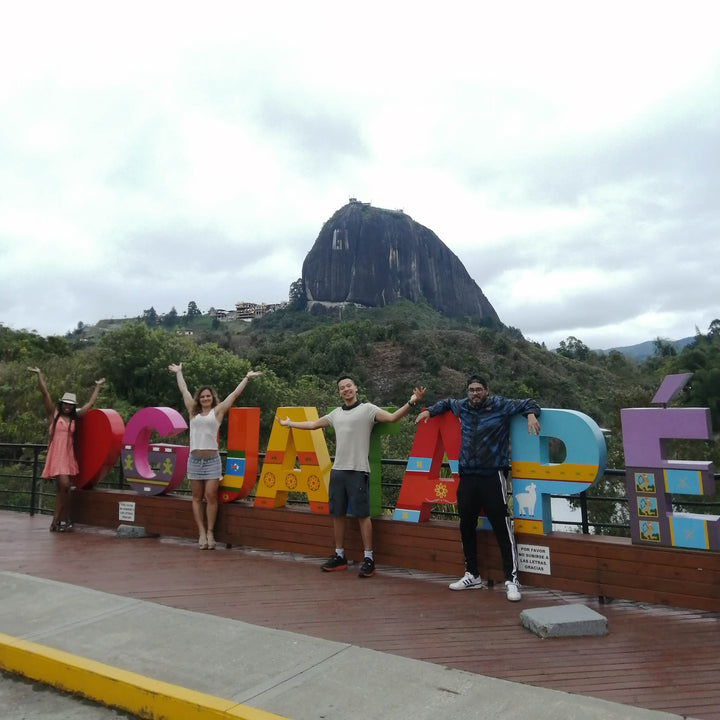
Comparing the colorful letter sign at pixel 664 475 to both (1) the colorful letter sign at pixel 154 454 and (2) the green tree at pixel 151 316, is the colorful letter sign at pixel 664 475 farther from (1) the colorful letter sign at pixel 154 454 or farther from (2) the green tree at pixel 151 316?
(2) the green tree at pixel 151 316

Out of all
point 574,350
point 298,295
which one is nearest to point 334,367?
point 574,350

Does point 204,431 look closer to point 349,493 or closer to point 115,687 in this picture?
point 349,493

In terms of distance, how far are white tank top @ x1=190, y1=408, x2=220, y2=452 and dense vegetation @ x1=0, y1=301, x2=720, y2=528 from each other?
60.5ft

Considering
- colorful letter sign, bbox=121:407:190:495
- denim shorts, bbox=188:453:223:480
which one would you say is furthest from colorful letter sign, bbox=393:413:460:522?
colorful letter sign, bbox=121:407:190:495

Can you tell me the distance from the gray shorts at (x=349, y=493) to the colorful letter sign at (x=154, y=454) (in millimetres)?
2704

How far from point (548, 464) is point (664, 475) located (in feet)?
3.08

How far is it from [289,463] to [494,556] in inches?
104

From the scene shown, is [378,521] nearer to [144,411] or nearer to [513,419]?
[513,419]

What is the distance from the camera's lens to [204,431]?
279 inches

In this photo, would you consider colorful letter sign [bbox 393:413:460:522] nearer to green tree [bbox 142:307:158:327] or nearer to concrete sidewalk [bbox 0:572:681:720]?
concrete sidewalk [bbox 0:572:681:720]

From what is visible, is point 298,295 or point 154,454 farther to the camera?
point 298,295

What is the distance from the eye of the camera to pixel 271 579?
5.86 metres

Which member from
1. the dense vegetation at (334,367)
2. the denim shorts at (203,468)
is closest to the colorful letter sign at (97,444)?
Answer: the denim shorts at (203,468)

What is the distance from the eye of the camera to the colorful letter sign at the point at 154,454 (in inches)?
315
